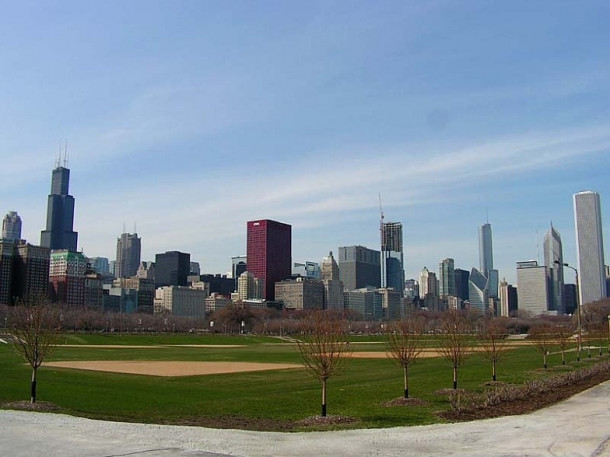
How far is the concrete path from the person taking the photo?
14742 millimetres

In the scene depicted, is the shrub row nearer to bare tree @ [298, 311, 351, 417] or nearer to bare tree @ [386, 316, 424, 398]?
bare tree @ [386, 316, 424, 398]

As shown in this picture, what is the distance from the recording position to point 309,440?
16.6m

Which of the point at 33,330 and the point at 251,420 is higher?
the point at 33,330

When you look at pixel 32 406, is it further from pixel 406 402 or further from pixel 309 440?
pixel 406 402

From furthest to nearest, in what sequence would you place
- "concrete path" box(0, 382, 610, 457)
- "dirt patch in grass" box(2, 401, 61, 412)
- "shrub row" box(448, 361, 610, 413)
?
"shrub row" box(448, 361, 610, 413), "dirt patch in grass" box(2, 401, 61, 412), "concrete path" box(0, 382, 610, 457)

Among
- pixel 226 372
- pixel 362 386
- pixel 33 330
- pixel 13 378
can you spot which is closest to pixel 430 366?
pixel 226 372

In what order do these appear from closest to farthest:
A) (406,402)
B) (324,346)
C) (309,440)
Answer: (309,440) < (324,346) < (406,402)

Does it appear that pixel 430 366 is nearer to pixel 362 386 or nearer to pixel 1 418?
pixel 362 386

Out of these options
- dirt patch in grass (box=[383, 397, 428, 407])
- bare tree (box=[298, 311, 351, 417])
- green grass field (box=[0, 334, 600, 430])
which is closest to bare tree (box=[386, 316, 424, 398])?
dirt patch in grass (box=[383, 397, 428, 407])

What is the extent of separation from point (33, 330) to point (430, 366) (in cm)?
3142

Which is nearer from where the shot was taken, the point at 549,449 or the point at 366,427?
the point at 549,449

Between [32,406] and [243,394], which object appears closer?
[32,406]

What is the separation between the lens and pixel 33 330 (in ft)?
82.3

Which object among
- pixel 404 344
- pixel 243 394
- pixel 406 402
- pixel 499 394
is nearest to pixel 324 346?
pixel 406 402
